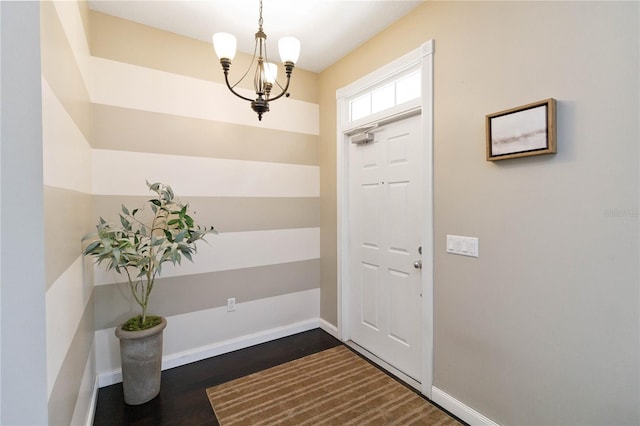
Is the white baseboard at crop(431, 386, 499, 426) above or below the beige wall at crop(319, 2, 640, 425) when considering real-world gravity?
below

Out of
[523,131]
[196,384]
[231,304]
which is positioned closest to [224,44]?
[523,131]

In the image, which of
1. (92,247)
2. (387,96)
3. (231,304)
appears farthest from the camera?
(231,304)

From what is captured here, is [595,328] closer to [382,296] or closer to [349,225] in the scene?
[382,296]

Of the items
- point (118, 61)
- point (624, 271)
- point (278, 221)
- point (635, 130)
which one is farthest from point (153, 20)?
point (624, 271)

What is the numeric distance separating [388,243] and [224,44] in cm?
188

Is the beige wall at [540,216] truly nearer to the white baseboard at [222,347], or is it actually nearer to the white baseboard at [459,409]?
the white baseboard at [459,409]

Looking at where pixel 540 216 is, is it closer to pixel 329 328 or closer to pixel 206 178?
pixel 329 328

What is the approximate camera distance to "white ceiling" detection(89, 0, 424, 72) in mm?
2117

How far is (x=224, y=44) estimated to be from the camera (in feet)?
5.84

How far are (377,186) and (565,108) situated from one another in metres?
1.39

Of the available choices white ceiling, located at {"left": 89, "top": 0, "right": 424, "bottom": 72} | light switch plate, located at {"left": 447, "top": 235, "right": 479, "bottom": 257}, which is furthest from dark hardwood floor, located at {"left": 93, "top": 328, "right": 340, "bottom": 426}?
white ceiling, located at {"left": 89, "top": 0, "right": 424, "bottom": 72}

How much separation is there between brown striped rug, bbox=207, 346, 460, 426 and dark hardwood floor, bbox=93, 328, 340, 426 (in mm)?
98

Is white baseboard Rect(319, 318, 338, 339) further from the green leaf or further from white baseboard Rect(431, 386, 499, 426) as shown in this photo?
the green leaf

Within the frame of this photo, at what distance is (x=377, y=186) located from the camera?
260cm
